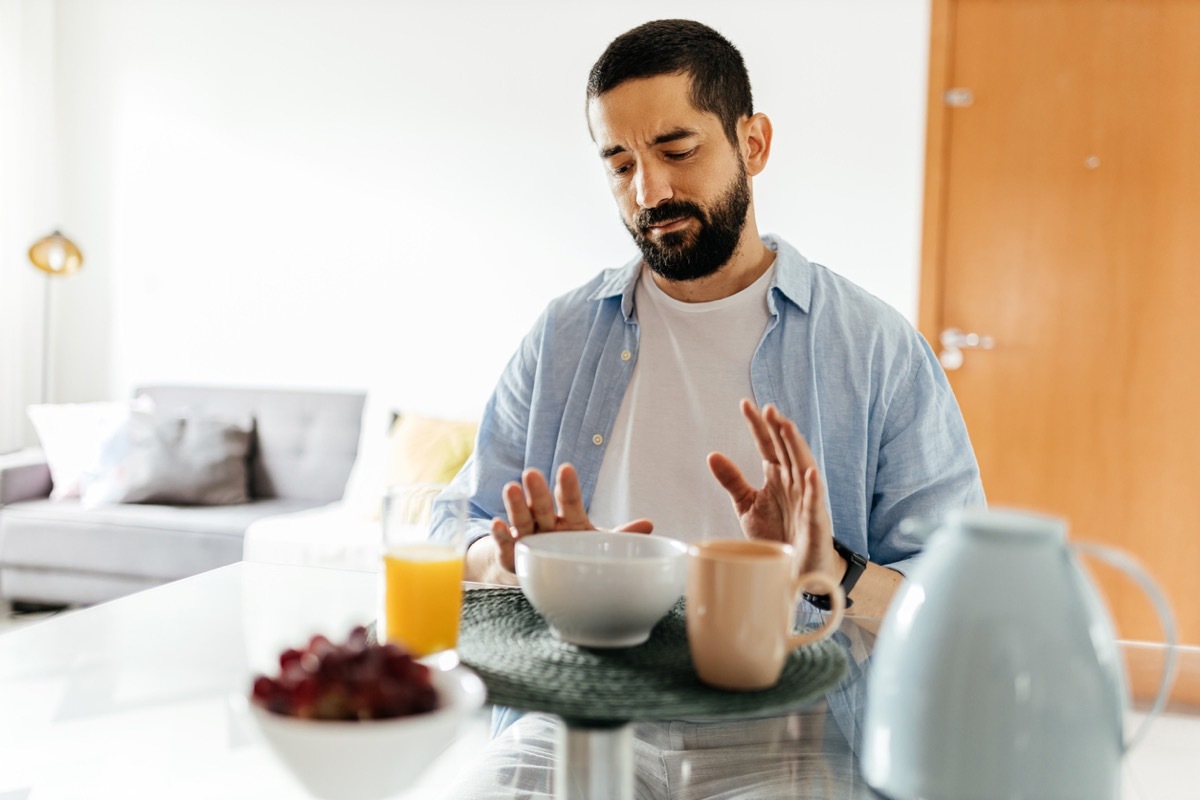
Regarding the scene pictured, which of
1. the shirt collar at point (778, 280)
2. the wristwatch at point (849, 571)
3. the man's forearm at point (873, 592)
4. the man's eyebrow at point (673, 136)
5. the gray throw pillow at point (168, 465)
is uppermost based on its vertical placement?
the man's eyebrow at point (673, 136)

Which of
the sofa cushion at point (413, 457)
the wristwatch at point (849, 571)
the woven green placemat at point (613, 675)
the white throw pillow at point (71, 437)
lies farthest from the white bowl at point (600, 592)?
the white throw pillow at point (71, 437)

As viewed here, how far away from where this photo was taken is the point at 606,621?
2.70ft

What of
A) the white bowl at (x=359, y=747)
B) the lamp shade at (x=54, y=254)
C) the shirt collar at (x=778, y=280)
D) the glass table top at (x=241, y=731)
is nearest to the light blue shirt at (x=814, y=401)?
the shirt collar at (x=778, y=280)

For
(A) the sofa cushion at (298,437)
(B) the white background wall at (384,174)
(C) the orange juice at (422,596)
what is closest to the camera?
(C) the orange juice at (422,596)

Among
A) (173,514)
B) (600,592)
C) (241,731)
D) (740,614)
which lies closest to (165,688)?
(241,731)

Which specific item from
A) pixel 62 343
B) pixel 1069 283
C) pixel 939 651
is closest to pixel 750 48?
pixel 1069 283

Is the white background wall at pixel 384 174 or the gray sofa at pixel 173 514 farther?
the white background wall at pixel 384 174

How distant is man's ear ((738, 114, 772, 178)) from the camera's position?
5.39 ft

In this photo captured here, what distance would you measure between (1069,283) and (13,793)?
303 cm

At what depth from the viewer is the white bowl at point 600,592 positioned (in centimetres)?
81

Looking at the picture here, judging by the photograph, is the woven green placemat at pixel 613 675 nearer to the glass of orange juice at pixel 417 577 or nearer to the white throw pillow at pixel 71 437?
the glass of orange juice at pixel 417 577

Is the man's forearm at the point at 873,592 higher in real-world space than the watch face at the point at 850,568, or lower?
lower

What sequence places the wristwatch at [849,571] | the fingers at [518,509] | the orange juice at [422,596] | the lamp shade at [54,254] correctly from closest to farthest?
the orange juice at [422,596] → the fingers at [518,509] → the wristwatch at [849,571] → the lamp shade at [54,254]

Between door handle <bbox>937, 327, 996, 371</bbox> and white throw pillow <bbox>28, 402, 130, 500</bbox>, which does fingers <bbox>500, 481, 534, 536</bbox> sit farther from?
white throw pillow <bbox>28, 402, 130, 500</bbox>
